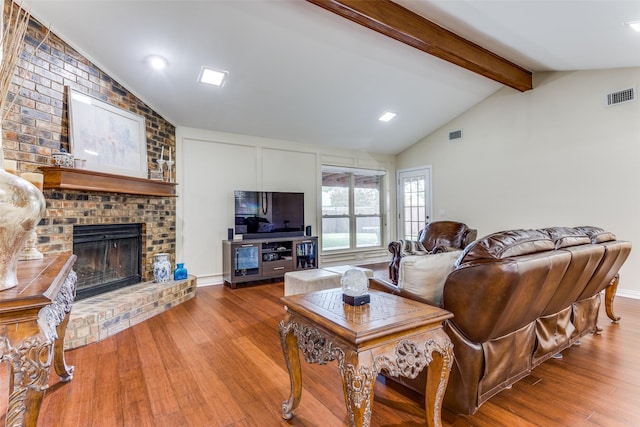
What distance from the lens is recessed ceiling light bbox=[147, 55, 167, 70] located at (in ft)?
10.6

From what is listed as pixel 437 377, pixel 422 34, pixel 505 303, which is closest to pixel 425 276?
pixel 505 303

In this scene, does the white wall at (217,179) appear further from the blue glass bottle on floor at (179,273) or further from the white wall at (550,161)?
the white wall at (550,161)

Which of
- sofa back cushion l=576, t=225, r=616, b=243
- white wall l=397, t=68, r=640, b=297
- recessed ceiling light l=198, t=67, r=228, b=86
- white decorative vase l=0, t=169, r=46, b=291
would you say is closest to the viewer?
white decorative vase l=0, t=169, r=46, b=291

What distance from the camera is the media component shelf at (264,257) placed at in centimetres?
455

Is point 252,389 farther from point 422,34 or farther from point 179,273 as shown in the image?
point 422,34

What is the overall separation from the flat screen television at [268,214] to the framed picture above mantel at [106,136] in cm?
148

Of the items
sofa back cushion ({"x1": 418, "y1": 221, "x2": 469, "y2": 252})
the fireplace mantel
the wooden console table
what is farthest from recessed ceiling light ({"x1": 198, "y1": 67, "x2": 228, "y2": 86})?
sofa back cushion ({"x1": 418, "y1": 221, "x2": 469, "y2": 252})

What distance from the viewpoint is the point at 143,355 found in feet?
7.90

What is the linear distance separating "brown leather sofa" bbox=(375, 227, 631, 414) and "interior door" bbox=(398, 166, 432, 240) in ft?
14.0

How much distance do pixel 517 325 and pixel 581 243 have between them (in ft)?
2.85

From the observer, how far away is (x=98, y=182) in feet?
9.85

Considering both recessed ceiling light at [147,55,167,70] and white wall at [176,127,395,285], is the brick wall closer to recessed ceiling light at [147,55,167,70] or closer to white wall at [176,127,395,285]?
recessed ceiling light at [147,55,167,70]

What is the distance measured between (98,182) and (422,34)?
3635mm

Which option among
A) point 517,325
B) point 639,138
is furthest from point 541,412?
point 639,138
